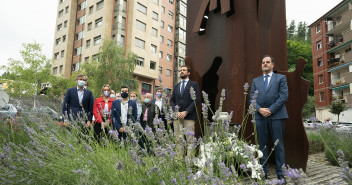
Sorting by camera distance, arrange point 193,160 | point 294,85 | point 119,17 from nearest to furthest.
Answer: point 193,160
point 294,85
point 119,17

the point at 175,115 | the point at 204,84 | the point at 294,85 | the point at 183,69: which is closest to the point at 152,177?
the point at 175,115

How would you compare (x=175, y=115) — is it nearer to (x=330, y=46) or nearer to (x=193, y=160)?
(x=193, y=160)

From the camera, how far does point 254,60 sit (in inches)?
172

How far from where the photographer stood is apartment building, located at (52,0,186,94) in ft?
98.7

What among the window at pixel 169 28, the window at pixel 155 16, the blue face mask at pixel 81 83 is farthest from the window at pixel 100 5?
the blue face mask at pixel 81 83

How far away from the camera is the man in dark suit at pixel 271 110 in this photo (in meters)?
3.28

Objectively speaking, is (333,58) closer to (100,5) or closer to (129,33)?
(129,33)

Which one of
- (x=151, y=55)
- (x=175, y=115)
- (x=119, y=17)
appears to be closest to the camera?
(x=175, y=115)

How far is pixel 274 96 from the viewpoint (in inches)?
135

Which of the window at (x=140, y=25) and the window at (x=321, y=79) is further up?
the window at (x=140, y=25)

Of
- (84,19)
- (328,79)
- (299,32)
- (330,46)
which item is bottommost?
(328,79)

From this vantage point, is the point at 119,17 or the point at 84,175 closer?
the point at 84,175

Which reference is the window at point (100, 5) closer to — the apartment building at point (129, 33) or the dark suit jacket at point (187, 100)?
the apartment building at point (129, 33)

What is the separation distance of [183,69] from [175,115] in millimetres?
1955
